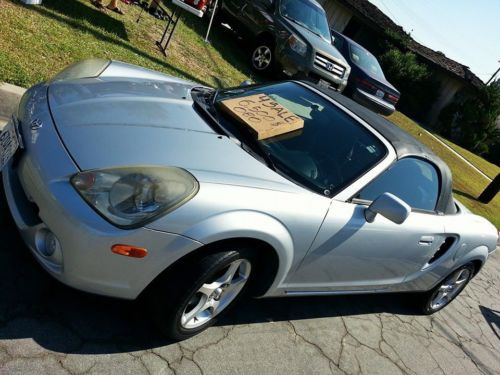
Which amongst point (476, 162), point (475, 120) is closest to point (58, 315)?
point (476, 162)

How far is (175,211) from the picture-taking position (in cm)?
219

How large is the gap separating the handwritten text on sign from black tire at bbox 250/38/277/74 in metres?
6.08

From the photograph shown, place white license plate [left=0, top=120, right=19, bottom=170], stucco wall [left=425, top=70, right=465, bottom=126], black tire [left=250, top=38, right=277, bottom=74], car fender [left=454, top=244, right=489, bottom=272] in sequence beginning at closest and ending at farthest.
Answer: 1. white license plate [left=0, top=120, right=19, bottom=170]
2. car fender [left=454, top=244, right=489, bottom=272]
3. black tire [left=250, top=38, right=277, bottom=74]
4. stucco wall [left=425, top=70, right=465, bottom=126]

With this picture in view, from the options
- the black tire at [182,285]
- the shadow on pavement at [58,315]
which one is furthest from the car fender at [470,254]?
the black tire at [182,285]

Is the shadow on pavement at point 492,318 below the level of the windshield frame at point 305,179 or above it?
below

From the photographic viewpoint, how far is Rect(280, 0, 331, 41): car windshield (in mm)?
9719

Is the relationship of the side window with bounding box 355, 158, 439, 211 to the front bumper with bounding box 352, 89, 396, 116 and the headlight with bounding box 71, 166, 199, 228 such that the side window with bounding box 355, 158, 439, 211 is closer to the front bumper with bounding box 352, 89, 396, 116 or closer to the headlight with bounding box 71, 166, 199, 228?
the headlight with bounding box 71, 166, 199, 228

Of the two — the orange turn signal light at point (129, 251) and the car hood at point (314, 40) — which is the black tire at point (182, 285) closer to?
the orange turn signal light at point (129, 251)

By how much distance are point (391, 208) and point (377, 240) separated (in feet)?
1.19

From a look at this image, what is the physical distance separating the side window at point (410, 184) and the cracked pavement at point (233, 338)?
108cm

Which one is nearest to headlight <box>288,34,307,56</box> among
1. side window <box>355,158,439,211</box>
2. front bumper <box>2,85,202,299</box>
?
side window <box>355,158,439,211</box>

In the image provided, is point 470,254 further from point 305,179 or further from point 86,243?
point 86,243

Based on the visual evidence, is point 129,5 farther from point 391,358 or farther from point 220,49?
point 391,358

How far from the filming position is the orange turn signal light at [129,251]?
2141 mm
